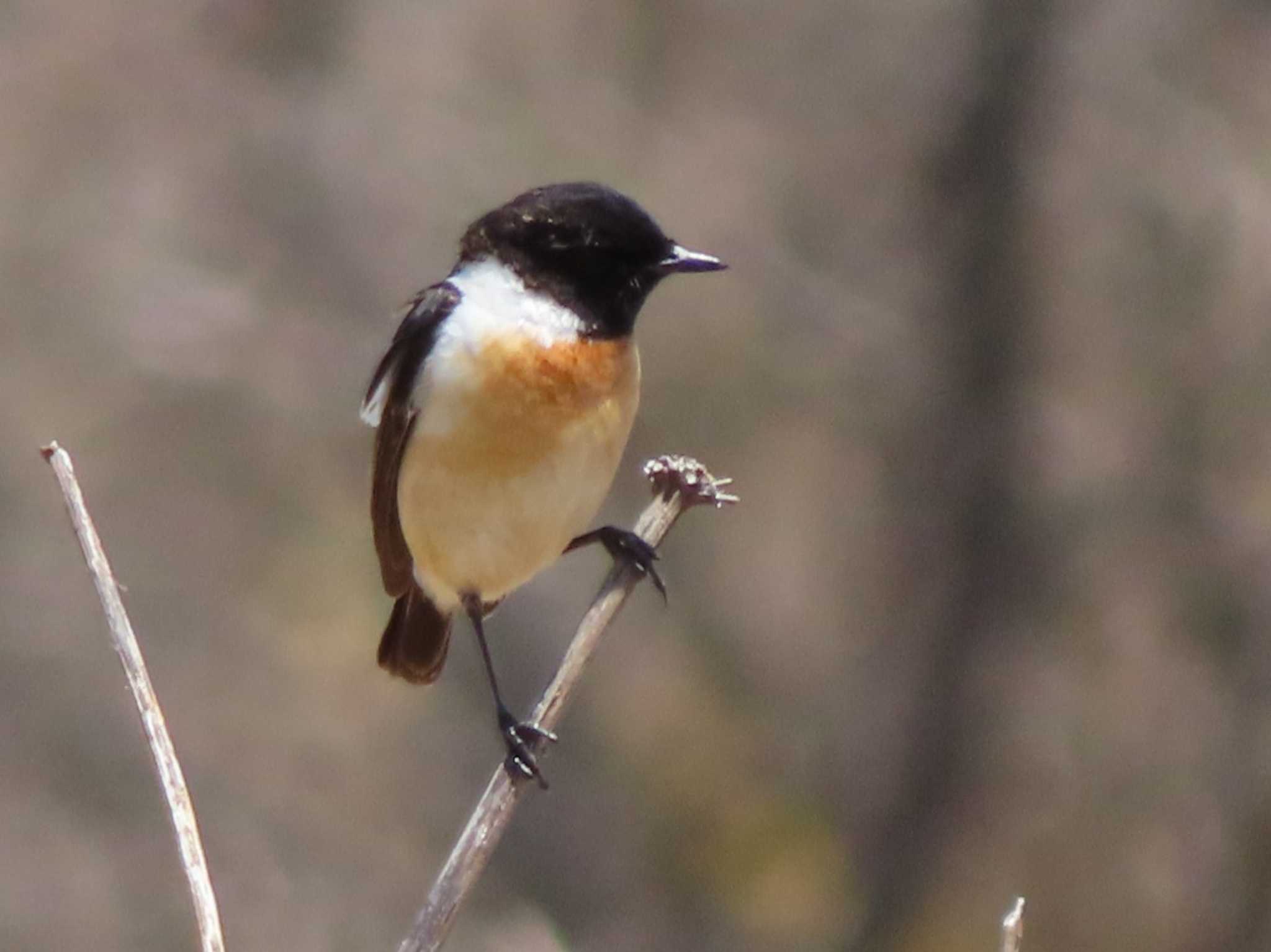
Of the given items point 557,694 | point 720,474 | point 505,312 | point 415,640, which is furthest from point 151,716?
point 720,474

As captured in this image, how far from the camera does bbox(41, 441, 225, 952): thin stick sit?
2617 millimetres

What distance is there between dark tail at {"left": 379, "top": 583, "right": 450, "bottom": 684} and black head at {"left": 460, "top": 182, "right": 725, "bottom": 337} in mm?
1021

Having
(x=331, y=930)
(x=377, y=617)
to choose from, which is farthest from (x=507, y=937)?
(x=377, y=617)

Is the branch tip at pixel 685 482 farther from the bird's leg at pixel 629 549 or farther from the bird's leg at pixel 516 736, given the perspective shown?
the bird's leg at pixel 516 736

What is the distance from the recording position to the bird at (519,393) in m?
3.95

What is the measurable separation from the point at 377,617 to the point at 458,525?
5.56 metres

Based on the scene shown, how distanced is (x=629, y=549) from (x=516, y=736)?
1.49ft

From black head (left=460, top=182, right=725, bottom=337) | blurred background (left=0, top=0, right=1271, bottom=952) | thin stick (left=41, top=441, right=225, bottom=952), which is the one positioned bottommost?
thin stick (left=41, top=441, right=225, bottom=952)

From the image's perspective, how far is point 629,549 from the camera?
3959 mm

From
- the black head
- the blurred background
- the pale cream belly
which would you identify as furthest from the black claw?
the blurred background

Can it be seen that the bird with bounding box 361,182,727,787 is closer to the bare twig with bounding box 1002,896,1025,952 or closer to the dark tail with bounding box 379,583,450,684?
the dark tail with bounding box 379,583,450,684

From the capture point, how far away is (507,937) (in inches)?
261

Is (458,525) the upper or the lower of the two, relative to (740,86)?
lower

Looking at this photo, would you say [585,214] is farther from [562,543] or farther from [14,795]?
[14,795]
